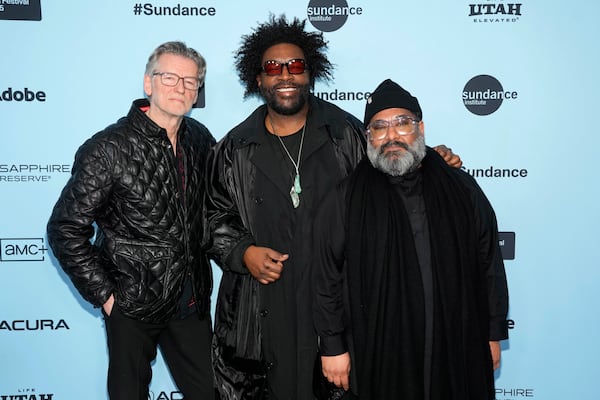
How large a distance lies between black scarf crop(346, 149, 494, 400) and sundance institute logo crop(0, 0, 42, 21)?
2.24 m

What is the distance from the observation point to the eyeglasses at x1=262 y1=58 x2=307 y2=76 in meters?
2.37

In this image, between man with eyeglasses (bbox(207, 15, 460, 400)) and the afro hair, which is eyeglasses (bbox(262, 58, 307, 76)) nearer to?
man with eyeglasses (bbox(207, 15, 460, 400))

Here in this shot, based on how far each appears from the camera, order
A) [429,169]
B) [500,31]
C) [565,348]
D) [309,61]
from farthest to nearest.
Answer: [565,348]
[500,31]
[309,61]
[429,169]

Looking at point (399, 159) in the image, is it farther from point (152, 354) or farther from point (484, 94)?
point (152, 354)

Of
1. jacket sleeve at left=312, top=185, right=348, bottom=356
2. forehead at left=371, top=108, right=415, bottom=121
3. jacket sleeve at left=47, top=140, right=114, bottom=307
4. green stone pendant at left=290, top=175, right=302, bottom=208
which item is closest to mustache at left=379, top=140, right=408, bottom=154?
forehead at left=371, top=108, right=415, bottom=121

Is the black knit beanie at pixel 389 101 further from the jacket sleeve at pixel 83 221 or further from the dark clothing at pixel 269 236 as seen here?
the jacket sleeve at pixel 83 221

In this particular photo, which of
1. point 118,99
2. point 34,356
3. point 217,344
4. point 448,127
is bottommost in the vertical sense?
point 34,356

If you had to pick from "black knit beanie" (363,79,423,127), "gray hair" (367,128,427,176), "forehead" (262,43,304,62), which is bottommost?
"gray hair" (367,128,427,176)

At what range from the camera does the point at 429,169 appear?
7.06ft

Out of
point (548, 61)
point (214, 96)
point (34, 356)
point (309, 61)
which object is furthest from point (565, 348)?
point (34, 356)

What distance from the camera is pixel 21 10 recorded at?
2877 millimetres

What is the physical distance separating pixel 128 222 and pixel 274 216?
659mm

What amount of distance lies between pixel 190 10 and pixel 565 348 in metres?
3.10

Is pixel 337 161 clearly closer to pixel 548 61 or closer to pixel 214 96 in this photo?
pixel 214 96
